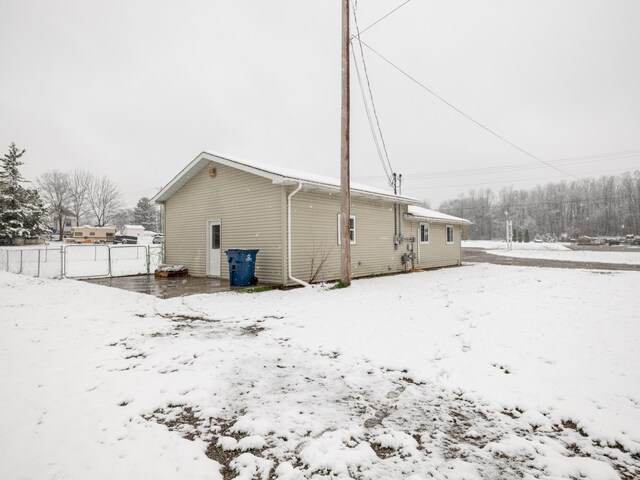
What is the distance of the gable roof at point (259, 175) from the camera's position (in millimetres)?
10031

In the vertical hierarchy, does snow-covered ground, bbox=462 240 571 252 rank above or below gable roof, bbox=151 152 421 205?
below

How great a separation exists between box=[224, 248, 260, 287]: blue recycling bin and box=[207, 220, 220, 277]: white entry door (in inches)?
104

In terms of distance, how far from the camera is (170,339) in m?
4.95

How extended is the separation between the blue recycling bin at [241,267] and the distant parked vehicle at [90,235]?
4626 centimetres

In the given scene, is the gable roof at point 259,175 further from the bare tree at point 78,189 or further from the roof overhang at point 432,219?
the bare tree at point 78,189

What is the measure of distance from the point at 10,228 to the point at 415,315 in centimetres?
4410

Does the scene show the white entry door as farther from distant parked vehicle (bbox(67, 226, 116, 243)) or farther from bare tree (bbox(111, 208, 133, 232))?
bare tree (bbox(111, 208, 133, 232))

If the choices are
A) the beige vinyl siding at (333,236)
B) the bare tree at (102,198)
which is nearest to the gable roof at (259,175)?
the beige vinyl siding at (333,236)

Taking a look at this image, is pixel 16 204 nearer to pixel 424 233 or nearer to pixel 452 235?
pixel 424 233

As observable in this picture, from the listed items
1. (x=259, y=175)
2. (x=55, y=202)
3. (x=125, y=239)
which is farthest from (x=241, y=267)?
(x=55, y=202)

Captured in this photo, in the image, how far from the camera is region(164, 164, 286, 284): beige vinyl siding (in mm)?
10562

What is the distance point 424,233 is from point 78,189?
63590mm

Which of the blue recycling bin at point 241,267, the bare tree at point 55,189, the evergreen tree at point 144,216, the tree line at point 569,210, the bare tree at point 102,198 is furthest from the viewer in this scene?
the tree line at point 569,210

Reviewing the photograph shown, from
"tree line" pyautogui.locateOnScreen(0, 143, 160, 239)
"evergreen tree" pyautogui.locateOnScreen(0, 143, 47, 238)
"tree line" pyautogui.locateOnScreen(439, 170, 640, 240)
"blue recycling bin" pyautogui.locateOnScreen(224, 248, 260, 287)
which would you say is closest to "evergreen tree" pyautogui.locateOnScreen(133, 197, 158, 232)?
"tree line" pyautogui.locateOnScreen(0, 143, 160, 239)
